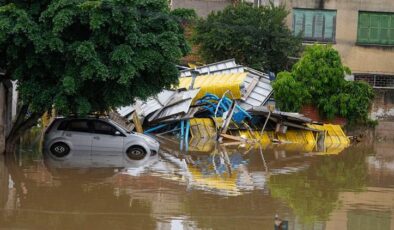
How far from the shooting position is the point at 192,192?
43.3 ft

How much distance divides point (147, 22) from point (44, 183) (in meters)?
6.01

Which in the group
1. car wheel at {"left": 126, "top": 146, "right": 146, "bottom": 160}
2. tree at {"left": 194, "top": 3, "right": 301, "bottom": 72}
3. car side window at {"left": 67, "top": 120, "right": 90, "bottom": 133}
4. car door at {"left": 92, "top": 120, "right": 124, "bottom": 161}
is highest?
tree at {"left": 194, "top": 3, "right": 301, "bottom": 72}

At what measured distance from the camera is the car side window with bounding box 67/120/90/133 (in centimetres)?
1975

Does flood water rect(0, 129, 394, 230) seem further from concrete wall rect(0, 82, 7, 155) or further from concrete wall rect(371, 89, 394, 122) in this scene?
concrete wall rect(371, 89, 394, 122)

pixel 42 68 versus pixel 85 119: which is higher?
pixel 42 68

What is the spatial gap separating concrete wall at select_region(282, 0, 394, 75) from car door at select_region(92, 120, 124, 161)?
19809 millimetres

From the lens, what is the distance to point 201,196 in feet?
41.8

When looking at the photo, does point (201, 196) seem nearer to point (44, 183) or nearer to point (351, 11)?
point (44, 183)

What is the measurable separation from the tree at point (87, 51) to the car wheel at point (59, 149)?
4.69 ft

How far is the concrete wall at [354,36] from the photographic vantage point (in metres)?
36.7

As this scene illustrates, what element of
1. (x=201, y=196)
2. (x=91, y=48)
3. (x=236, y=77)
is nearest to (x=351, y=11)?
(x=236, y=77)

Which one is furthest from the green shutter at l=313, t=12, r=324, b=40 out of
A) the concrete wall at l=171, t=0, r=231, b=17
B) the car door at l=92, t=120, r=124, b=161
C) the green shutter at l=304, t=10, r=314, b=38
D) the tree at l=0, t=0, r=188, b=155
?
the car door at l=92, t=120, r=124, b=161

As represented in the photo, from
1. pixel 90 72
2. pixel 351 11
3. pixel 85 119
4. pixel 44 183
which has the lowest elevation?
pixel 44 183

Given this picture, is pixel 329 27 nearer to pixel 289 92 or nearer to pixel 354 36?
pixel 354 36
